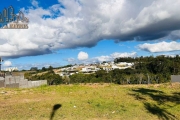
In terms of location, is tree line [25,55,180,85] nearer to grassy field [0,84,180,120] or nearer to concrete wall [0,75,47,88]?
concrete wall [0,75,47,88]

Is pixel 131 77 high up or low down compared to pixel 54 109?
down

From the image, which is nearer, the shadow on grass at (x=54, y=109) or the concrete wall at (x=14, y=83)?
the shadow on grass at (x=54, y=109)

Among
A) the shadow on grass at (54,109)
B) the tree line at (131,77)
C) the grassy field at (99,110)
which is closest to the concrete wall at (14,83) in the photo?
the grassy field at (99,110)

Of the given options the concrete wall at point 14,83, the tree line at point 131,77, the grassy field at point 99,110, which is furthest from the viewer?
the tree line at point 131,77

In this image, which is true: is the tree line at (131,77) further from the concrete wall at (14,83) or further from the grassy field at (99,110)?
the grassy field at (99,110)

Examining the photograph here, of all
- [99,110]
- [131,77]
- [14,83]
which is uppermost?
[14,83]

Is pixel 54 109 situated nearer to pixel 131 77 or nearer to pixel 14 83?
pixel 14 83

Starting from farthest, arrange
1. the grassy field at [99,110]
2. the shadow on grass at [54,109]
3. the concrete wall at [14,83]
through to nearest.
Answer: the concrete wall at [14,83] → the shadow on grass at [54,109] → the grassy field at [99,110]

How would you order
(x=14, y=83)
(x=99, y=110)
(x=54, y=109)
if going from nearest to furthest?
(x=99, y=110) < (x=54, y=109) < (x=14, y=83)

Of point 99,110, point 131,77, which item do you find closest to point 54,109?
point 99,110

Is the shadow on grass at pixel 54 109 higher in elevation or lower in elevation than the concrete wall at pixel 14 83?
lower

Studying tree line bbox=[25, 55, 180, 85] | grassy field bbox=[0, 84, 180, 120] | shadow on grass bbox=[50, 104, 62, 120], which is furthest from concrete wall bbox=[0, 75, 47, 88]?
tree line bbox=[25, 55, 180, 85]

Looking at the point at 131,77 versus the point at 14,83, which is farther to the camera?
the point at 131,77

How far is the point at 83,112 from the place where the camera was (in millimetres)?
8562
